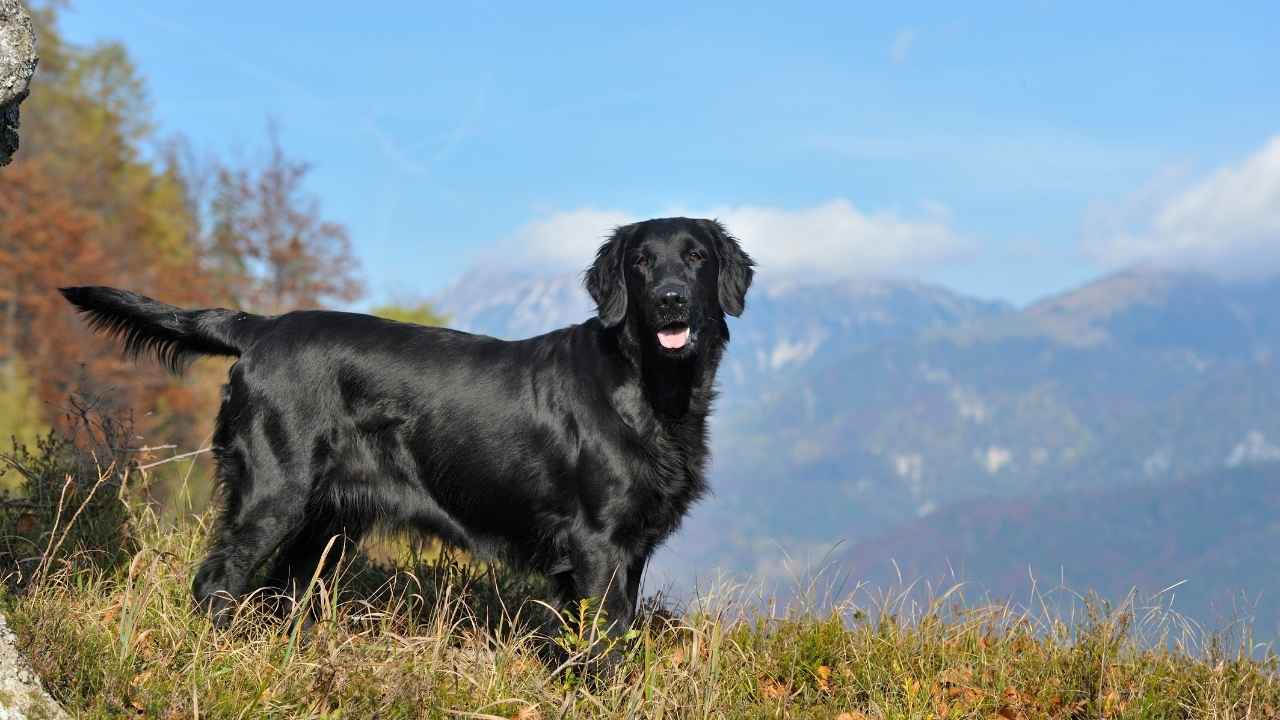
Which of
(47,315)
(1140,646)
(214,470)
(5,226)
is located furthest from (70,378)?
(1140,646)

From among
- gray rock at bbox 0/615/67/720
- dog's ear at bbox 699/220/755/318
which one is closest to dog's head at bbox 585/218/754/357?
dog's ear at bbox 699/220/755/318

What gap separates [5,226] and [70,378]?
192 inches

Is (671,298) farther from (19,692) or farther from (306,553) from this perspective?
(19,692)

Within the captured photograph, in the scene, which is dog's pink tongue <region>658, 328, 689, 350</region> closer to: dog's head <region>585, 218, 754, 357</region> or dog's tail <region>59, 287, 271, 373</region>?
dog's head <region>585, 218, 754, 357</region>

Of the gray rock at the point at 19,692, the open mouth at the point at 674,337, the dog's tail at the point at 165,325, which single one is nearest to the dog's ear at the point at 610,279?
the open mouth at the point at 674,337

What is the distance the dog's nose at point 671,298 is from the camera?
505 centimetres

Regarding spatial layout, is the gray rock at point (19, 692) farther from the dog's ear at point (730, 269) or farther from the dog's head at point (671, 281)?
the dog's ear at point (730, 269)

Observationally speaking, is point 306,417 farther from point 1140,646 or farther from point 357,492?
point 1140,646

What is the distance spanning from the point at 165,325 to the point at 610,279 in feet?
7.22

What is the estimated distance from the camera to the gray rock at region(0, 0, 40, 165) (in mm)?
3781

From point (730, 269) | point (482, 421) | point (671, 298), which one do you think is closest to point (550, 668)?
point (482, 421)

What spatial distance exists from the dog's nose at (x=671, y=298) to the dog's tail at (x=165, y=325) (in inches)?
77.7

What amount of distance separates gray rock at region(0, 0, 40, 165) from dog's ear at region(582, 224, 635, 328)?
8.44ft

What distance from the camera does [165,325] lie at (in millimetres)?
5430
